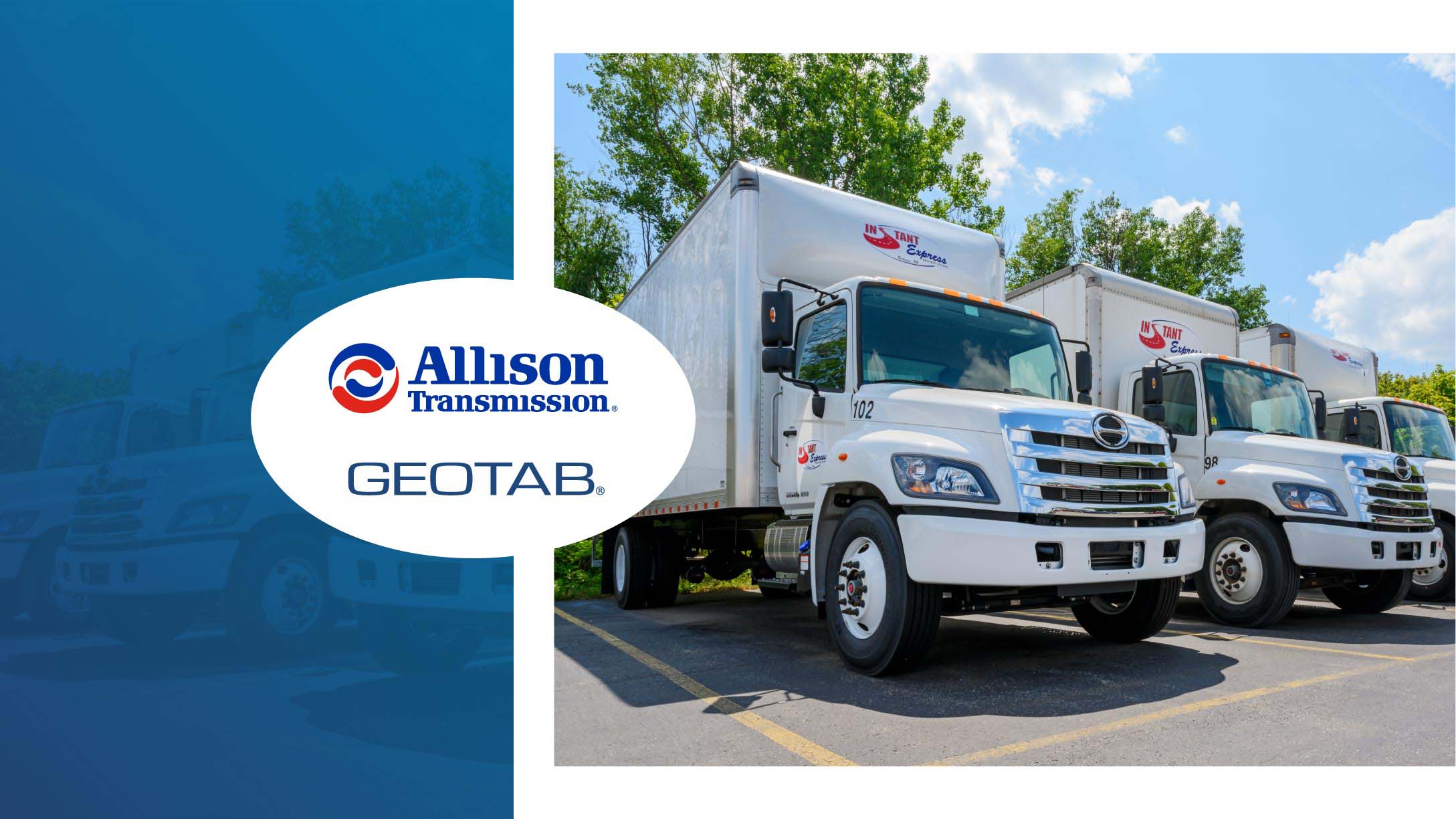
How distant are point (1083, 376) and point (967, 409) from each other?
2.27 meters

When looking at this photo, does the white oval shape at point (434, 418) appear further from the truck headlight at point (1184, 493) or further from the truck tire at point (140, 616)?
the truck headlight at point (1184, 493)

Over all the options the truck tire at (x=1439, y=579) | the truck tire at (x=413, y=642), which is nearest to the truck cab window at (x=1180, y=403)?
the truck tire at (x=1439, y=579)

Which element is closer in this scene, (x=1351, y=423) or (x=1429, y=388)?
(x=1351, y=423)

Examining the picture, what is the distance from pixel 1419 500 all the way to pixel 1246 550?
186cm

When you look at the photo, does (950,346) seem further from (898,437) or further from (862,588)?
(862,588)

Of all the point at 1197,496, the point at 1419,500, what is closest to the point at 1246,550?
the point at 1197,496

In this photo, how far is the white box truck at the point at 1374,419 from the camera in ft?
31.9

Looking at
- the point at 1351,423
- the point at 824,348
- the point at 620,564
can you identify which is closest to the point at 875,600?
the point at 824,348

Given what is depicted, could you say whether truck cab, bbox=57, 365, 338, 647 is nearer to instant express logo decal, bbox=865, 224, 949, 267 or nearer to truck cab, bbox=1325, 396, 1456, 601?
instant express logo decal, bbox=865, 224, 949, 267

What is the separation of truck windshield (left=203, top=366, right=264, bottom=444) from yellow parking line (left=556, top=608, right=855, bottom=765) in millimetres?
3126

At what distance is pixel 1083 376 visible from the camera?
23.2ft

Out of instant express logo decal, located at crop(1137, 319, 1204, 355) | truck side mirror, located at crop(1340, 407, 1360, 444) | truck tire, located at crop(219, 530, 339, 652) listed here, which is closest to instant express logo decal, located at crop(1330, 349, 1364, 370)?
truck side mirror, located at crop(1340, 407, 1360, 444)

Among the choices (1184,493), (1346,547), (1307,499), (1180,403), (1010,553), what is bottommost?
(1346,547)

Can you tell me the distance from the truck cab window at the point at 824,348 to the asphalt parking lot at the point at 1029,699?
6.74 feet
